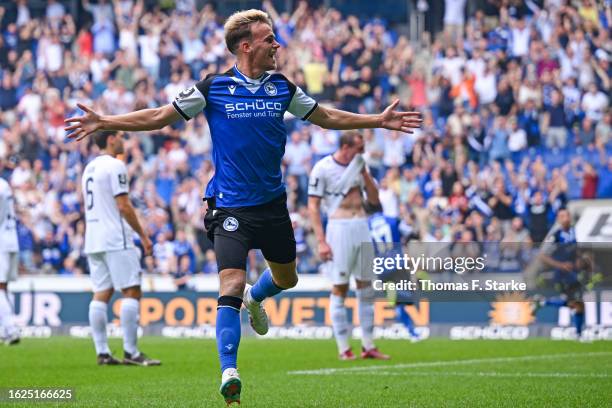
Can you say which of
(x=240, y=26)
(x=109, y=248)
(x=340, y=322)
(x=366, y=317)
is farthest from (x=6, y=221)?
(x=240, y=26)

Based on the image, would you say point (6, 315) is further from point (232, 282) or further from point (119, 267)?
point (232, 282)

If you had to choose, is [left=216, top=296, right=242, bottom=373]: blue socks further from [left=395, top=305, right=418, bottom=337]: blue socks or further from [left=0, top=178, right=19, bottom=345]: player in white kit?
[left=395, top=305, right=418, bottom=337]: blue socks

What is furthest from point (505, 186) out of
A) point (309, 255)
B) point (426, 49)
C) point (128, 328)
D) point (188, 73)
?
point (128, 328)

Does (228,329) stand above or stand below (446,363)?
above

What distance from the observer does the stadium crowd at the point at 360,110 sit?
24.6m

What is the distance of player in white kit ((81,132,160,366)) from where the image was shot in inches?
556

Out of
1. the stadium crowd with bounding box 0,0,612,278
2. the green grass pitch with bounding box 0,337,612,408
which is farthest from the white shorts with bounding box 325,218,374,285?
the stadium crowd with bounding box 0,0,612,278

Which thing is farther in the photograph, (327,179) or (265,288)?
(327,179)

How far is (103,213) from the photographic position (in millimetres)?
14273

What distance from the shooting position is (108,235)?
14.2 meters

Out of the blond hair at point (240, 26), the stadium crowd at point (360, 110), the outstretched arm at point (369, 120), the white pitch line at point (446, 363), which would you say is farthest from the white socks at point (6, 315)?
the blond hair at point (240, 26)

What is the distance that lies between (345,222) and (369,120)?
6343 mm

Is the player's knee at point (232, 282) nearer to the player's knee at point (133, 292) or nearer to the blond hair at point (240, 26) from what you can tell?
the blond hair at point (240, 26)

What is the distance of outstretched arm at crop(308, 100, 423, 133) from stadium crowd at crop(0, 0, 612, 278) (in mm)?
13526
